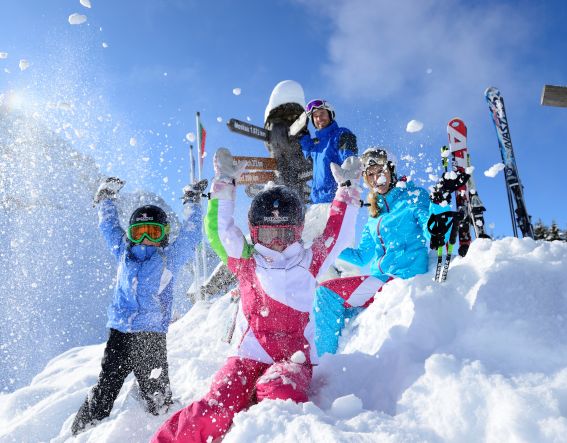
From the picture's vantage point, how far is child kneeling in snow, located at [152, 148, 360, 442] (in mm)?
2027

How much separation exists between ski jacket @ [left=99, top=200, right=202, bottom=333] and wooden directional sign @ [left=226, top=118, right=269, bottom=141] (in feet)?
12.8

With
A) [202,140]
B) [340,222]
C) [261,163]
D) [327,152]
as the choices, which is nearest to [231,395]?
[340,222]

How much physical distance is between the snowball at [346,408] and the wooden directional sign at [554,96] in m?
3.07

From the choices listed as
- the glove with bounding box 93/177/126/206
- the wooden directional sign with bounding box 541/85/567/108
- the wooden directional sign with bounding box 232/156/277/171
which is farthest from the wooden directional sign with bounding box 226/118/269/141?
the wooden directional sign with bounding box 541/85/567/108

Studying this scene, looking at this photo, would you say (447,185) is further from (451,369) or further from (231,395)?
(231,395)

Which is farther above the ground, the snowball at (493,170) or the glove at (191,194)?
the glove at (191,194)

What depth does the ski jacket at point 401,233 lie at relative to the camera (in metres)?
3.55

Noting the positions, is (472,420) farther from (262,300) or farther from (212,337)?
(212,337)

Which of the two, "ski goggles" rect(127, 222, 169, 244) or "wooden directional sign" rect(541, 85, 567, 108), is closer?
"wooden directional sign" rect(541, 85, 567, 108)

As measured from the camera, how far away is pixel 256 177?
7.43 meters

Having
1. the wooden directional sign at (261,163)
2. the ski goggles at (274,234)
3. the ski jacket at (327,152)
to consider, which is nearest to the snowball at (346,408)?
the ski goggles at (274,234)

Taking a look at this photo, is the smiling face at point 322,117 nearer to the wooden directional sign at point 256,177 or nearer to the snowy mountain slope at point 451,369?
the wooden directional sign at point 256,177

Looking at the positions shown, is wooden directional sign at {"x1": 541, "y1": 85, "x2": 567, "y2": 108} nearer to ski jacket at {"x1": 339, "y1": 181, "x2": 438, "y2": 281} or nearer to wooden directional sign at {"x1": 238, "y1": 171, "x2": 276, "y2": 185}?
ski jacket at {"x1": 339, "y1": 181, "x2": 438, "y2": 281}

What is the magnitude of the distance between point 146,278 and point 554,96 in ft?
12.6
